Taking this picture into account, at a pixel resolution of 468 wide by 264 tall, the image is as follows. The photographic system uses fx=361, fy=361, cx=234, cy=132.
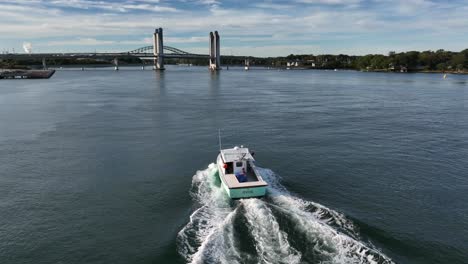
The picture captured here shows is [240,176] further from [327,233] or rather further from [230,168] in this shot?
[327,233]

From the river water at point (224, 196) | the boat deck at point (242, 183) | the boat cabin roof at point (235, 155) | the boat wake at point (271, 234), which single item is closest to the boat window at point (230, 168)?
the boat cabin roof at point (235, 155)

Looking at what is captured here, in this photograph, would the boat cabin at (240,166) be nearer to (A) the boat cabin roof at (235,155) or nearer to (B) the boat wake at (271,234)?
(A) the boat cabin roof at (235,155)

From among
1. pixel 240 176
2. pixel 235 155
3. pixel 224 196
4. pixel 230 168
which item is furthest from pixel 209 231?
pixel 235 155

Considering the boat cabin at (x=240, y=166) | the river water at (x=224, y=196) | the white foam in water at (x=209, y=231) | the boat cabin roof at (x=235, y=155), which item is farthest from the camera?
the boat cabin roof at (x=235, y=155)

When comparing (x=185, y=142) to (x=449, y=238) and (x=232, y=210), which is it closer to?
(x=232, y=210)

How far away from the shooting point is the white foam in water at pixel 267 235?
48.3ft

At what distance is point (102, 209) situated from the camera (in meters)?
20.3

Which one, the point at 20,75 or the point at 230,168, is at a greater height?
the point at 20,75

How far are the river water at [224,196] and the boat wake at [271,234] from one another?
0.07m

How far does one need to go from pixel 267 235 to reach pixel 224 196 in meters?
5.15

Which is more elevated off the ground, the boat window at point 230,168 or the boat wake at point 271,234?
the boat window at point 230,168

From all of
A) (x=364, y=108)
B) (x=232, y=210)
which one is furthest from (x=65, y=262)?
(x=364, y=108)

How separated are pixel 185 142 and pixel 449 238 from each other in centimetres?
2346

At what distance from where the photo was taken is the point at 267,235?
641 inches
